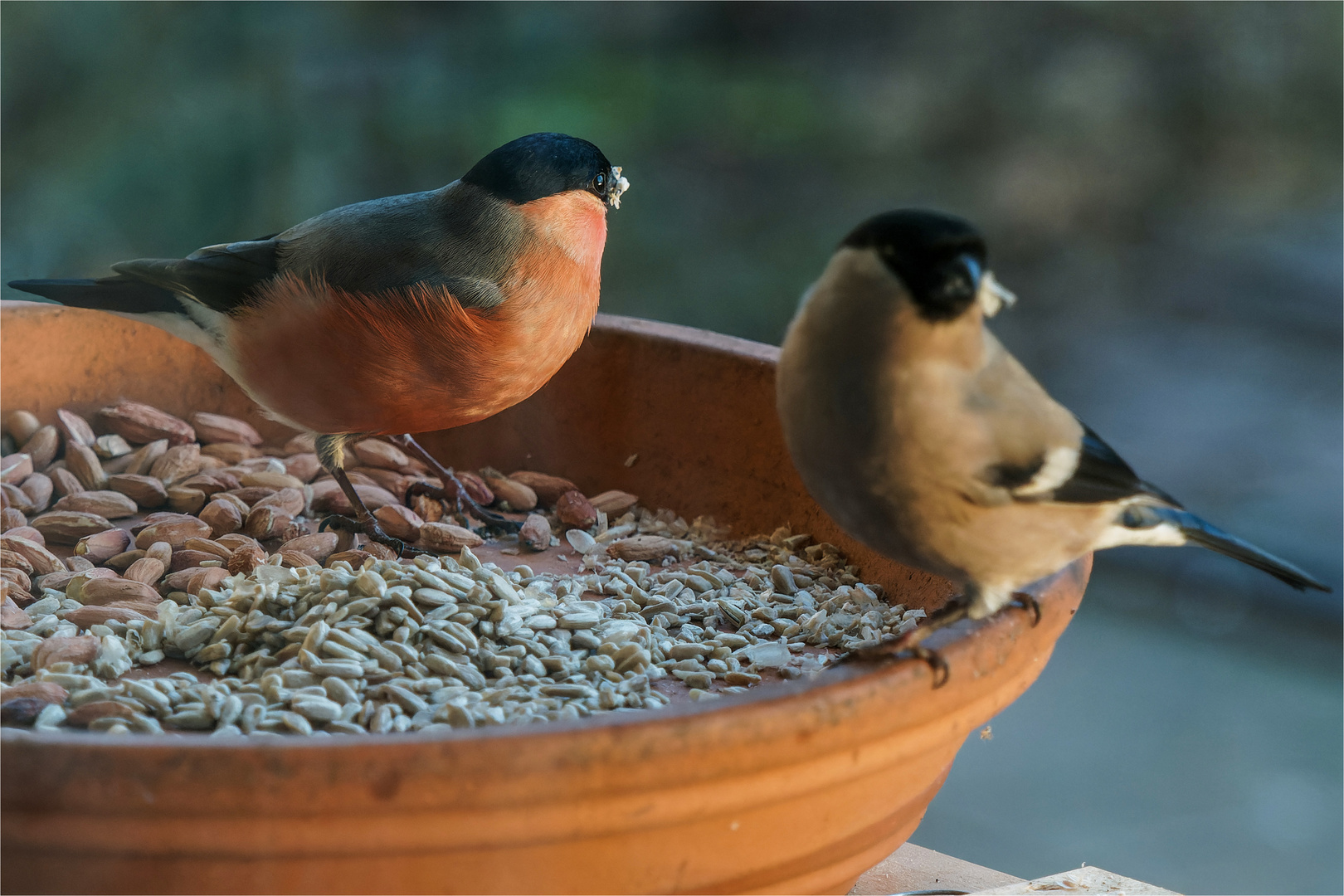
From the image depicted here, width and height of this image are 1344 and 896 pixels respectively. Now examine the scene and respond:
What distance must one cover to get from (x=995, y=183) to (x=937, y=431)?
2907mm

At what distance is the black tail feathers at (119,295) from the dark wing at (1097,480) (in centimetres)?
126

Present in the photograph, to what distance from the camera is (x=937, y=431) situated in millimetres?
976

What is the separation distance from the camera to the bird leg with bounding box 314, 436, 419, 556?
160 cm

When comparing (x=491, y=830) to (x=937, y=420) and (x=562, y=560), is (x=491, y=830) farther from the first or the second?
(x=562, y=560)

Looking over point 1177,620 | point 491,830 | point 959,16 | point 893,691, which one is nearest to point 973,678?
point 893,691

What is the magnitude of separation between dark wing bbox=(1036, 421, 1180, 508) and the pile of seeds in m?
0.33

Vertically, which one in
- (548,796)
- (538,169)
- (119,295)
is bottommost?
(548,796)

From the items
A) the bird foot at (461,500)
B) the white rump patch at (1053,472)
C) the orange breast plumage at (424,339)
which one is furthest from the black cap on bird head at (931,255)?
the bird foot at (461,500)

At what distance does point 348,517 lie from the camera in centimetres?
166

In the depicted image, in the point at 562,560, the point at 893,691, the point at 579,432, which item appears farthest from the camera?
the point at 579,432

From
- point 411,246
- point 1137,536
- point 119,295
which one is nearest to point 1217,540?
point 1137,536

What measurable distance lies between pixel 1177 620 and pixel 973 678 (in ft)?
8.66

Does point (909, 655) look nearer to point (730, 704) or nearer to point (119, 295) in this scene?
point (730, 704)

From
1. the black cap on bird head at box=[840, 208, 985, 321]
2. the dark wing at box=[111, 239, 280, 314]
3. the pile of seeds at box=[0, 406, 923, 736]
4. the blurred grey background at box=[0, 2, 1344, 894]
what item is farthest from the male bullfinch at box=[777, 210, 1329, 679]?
the blurred grey background at box=[0, 2, 1344, 894]
